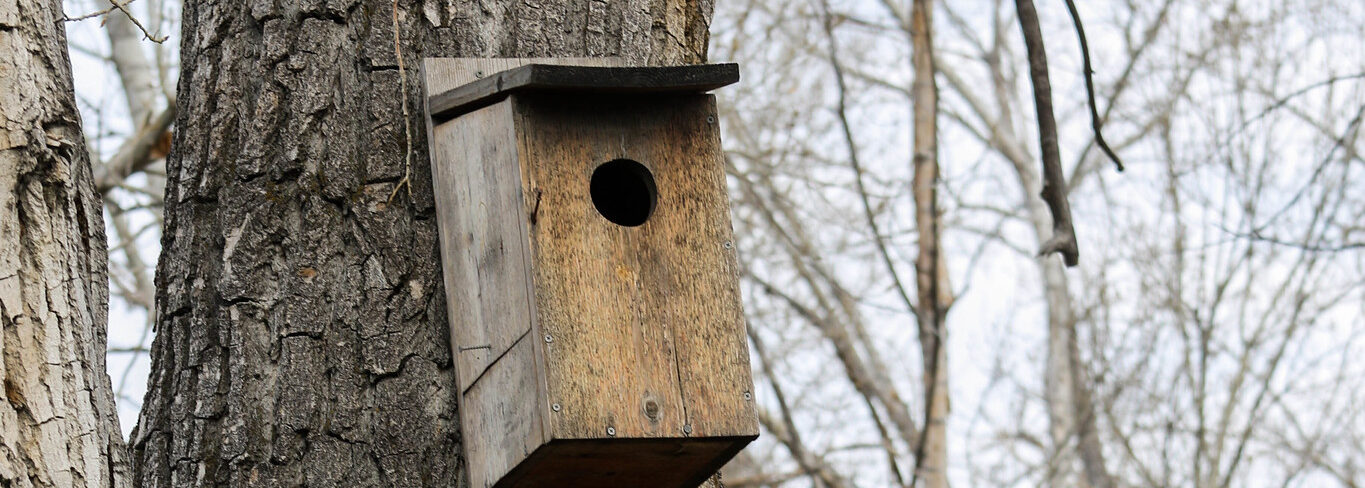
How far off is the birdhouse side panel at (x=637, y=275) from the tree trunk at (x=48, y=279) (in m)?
0.69

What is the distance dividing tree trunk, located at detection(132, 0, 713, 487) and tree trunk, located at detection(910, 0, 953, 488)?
9.79 feet

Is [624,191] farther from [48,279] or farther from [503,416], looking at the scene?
[48,279]

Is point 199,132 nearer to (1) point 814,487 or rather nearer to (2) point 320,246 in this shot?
(2) point 320,246

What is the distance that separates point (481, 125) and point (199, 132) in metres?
0.52

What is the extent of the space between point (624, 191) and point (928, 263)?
293cm

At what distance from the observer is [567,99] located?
2.55 m

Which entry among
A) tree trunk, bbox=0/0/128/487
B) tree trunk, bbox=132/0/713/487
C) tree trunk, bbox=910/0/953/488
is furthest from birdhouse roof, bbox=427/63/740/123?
tree trunk, bbox=910/0/953/488

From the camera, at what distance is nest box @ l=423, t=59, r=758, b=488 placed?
2.40 metres

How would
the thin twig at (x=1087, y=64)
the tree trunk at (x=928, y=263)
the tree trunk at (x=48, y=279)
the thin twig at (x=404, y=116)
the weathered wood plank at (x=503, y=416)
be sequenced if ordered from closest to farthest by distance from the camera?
the tree trunk at (x=48, y=279)
the weathered wood plank at (x=503, y=416)
the thin twig at (x=404, y=116)
the thin twig at (x=1087, y=64)
the tree trunk at (x=928, y=263)

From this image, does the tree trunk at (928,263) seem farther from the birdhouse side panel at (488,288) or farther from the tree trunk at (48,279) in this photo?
the tree trunk at (48,279)

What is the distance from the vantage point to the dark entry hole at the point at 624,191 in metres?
2.61

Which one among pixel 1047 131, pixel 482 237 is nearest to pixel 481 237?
pixel 482 237

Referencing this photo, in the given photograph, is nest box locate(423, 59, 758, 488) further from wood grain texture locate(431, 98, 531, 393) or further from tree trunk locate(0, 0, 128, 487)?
tree trunk locate(0, 0, 128, 487)

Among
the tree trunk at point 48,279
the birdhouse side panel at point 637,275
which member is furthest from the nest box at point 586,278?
the tree trunk at point 48,279
